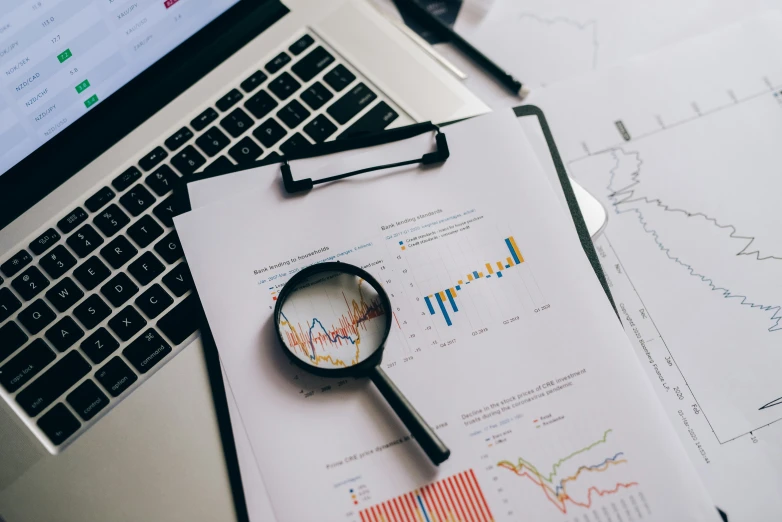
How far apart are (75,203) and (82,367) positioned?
20cm

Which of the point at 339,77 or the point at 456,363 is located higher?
the point at 339,77

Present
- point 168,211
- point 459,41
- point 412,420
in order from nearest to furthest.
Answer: point 412,420 < point 168,211 < point 459,41

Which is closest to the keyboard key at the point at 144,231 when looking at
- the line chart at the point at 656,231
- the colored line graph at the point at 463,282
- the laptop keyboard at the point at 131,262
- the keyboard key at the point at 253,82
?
the laptop keyboard at the point at 131,262

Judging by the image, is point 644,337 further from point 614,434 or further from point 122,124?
point 122,124

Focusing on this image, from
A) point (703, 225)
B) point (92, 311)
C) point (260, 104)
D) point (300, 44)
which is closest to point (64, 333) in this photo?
point (92, 311)

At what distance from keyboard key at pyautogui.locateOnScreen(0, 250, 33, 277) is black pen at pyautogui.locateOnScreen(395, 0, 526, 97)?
0.63 metres

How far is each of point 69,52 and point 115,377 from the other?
36cm

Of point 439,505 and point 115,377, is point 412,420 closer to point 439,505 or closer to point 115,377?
point 439,505

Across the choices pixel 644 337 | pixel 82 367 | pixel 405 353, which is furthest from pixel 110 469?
pixel 644 337

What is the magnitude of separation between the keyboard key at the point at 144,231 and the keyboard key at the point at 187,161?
0.07 m

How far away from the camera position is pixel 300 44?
0.77 meters

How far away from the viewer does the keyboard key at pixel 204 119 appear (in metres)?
0.73

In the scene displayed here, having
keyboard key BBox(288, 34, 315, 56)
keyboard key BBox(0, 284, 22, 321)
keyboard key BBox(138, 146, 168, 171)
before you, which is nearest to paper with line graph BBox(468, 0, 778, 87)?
keyboard key BBox(288, 34, 315, 56)

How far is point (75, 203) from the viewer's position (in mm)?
690
